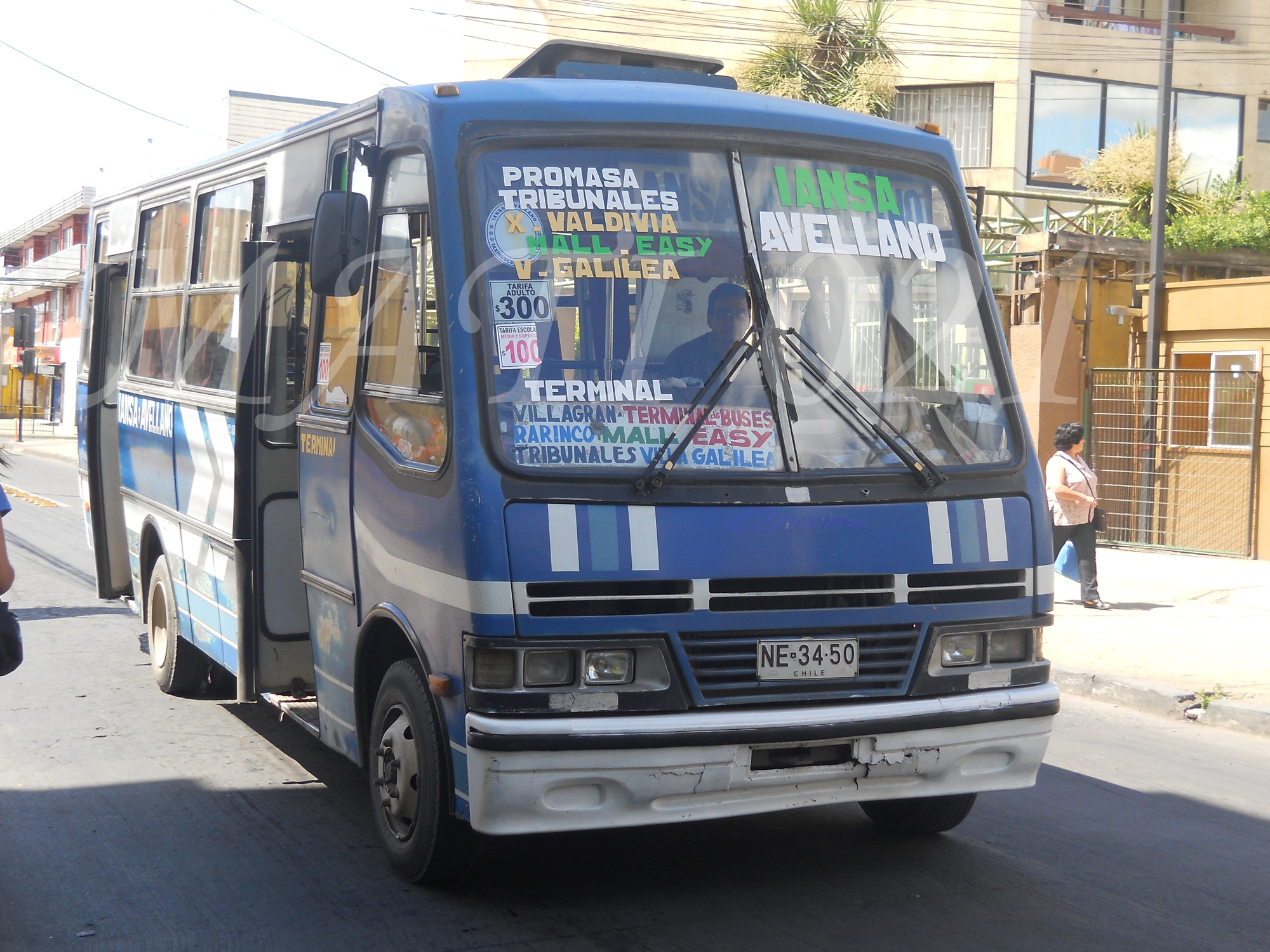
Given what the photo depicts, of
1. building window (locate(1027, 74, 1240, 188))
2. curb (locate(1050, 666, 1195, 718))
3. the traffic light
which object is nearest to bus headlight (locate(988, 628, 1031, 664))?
curb (locate(1050, 666, 1195, 718))

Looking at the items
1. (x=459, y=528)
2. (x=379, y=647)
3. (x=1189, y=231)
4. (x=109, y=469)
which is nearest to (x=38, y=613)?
(x=109, y=469)

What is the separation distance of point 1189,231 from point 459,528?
18.3 metres

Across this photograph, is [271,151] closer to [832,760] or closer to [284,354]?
[284,354]

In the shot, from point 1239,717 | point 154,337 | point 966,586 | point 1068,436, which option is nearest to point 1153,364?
point 1068,436

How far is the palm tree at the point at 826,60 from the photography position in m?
23.1

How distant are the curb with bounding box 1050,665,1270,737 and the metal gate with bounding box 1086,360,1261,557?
795 centimetres

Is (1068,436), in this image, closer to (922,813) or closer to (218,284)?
(922,813)

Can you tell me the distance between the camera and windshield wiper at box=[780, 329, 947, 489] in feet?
15.3

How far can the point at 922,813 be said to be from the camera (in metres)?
5.38

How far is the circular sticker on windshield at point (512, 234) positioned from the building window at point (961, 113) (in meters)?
26.4

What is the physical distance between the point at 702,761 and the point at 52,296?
6815cm

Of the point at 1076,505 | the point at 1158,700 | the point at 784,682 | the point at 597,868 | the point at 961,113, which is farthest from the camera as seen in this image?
the point at 961,113

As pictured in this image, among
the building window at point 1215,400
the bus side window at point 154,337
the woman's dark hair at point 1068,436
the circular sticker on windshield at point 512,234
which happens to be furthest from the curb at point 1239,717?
the building window at point 1215,400

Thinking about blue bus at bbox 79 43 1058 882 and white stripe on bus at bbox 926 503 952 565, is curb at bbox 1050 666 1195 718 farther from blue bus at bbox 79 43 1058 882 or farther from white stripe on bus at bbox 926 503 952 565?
white stripe on bus at bbox 926 503 952 565
